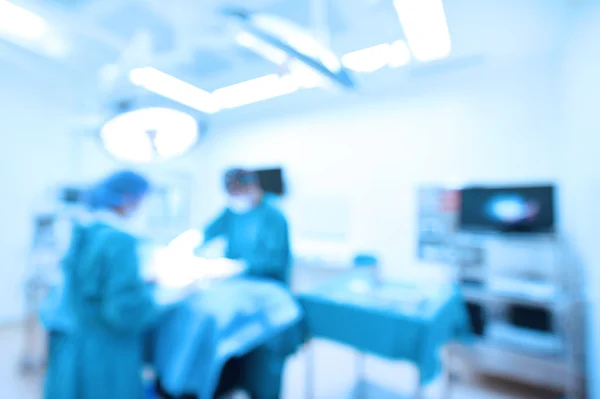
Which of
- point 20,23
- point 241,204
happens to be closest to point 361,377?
point 241,204

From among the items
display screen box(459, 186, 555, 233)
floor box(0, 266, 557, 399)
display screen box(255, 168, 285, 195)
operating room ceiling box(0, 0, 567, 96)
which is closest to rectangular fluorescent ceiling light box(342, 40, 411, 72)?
operating room ceiling box(0, 0, 567, 96)

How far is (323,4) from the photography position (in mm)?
1013

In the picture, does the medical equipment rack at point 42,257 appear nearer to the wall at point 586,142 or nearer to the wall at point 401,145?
the wall at point 401,145

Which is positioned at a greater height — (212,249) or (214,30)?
(214,30)

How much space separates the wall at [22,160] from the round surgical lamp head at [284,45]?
89.5 inches

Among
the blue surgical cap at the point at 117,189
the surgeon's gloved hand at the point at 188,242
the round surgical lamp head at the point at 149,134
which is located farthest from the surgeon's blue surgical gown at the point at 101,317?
the surgeon's gloved hand at the point at 188,242

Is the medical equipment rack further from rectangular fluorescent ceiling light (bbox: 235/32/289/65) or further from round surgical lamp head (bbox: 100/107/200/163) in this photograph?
rectangular fluorescent ceiling light (bbox: 235/32/289/65)

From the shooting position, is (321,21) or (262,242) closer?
(321,21)

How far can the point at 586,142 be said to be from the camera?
1.56m

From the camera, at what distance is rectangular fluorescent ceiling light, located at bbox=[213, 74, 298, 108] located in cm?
92

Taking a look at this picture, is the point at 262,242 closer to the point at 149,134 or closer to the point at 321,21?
the point at 149,134

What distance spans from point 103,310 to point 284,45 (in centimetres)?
109

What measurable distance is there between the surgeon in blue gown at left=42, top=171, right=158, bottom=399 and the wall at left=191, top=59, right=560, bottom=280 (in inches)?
32.5

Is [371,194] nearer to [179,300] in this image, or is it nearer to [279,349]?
[279,349]
